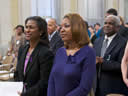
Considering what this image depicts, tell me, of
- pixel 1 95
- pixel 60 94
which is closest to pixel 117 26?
pixel 60 94

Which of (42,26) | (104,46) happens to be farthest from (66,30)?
(104,46)

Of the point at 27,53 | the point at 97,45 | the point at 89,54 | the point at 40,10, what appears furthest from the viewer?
the point at 40,10

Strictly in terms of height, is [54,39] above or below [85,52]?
below

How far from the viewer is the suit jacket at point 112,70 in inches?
103

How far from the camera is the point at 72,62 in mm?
1824

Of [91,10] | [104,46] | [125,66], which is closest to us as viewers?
[125,66]

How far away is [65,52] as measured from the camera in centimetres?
194

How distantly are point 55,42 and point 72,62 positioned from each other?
2189 mm

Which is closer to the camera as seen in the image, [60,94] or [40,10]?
[60,94]

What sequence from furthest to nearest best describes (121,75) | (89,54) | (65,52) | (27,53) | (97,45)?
1. (97,45)
2. (121,75)
3. (27,53)
4. (65,52)
5. (89,54)

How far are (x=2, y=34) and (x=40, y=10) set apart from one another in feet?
6.17

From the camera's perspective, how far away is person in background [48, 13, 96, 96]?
5.80ft

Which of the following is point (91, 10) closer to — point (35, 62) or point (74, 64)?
point (35, 62)

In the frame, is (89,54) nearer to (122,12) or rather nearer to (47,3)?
(47,3)
